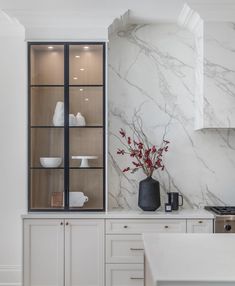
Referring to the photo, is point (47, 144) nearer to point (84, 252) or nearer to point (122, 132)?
point (122, 132)

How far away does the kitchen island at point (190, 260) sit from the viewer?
5.84ft

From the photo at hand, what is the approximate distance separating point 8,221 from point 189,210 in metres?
1.86

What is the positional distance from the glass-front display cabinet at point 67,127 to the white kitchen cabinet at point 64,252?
0.22 m

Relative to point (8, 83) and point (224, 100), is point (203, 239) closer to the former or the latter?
point (224, 100)

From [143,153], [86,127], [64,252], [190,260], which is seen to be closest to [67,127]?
[86,127]

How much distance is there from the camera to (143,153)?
13.8 ft

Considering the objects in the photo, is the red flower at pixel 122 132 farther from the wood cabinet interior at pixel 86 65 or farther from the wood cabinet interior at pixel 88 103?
the wood cabinet interior at pixel 86 65

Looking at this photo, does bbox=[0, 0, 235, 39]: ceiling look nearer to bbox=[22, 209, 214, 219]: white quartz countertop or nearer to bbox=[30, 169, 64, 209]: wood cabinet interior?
bbox=[30, 169, 64, 209]: wood cabinet interior

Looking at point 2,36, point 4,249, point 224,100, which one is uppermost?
point 2,36

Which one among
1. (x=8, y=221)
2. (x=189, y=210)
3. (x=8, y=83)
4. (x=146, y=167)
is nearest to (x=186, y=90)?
(x=146, y=167)

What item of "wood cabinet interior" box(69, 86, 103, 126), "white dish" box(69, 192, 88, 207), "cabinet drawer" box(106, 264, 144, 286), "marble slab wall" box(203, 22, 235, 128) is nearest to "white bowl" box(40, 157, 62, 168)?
"white dish" box(69, 192, 88, 207)

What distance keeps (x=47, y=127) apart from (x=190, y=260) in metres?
2.30

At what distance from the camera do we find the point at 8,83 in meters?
4.22

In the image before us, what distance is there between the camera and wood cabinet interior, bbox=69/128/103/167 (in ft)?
13.1
